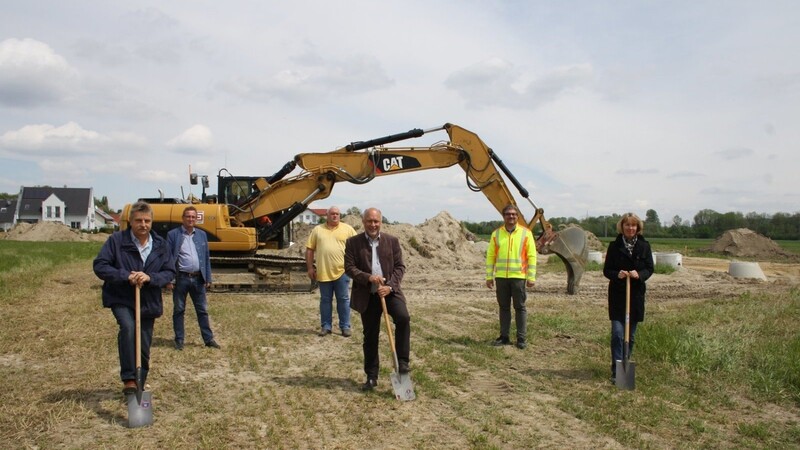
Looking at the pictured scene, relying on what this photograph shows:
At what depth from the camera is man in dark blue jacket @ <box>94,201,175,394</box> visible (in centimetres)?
528

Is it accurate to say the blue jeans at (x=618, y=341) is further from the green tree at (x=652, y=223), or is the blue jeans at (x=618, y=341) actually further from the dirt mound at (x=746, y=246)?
the green tree at (x=652, y=223)

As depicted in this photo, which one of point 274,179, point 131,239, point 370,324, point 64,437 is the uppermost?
point 274,179

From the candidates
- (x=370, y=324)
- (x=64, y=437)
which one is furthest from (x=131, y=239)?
(x=370, y=324)

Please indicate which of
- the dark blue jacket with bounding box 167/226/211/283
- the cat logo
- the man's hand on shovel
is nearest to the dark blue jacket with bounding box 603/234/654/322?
the man's hand on shovel

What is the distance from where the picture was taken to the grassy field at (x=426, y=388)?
16.2 feet

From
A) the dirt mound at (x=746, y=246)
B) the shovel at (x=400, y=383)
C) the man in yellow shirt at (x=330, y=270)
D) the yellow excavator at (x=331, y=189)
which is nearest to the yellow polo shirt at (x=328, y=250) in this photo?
the man in yellow shirt at (x=330, y=270)

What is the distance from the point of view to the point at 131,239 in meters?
5.44

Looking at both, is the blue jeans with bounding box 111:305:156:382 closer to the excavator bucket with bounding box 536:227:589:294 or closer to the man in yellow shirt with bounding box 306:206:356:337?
the man in yellow shirt with bounding box 306:206:356:337

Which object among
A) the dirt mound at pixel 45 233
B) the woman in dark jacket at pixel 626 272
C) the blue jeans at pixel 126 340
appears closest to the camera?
the blue jeans at pixel 126 340

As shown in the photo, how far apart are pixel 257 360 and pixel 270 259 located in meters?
7.38

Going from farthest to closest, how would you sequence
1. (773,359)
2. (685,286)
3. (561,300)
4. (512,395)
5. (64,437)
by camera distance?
1. (685,286)
2. (561,300)
3. (773,359)
4. (512,395)
5. (64,437)

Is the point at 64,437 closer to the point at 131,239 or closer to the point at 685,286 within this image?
the point at 131,239

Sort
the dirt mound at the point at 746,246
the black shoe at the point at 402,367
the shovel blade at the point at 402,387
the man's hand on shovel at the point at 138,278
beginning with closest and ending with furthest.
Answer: the man's hand on shovel at the point at 138,278
the shovel blade at the point at 402,387
the black shoe at the point at 402,367
the dirt mound at the point at 746,246

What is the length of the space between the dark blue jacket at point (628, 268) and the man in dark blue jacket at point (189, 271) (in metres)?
4.82
